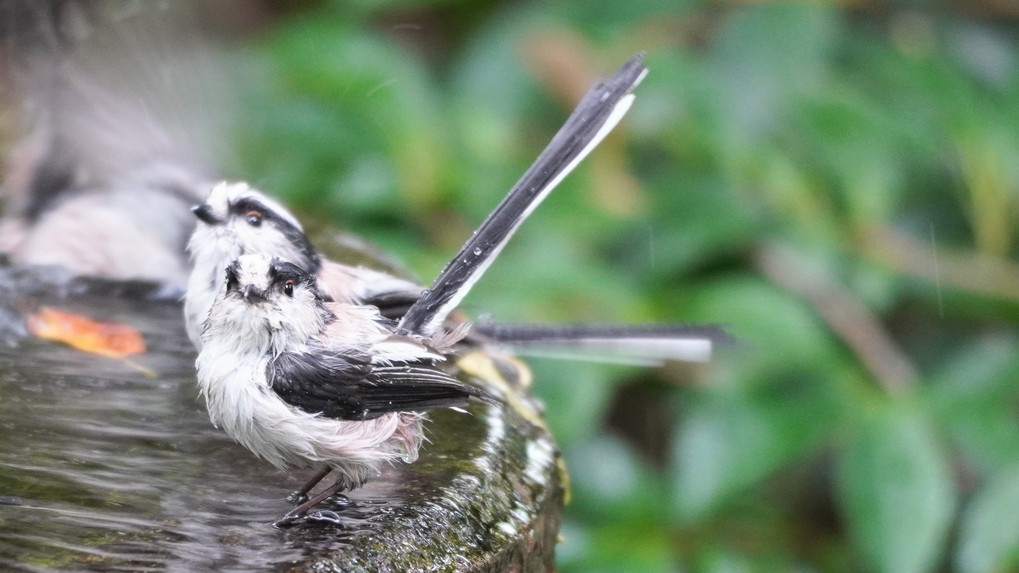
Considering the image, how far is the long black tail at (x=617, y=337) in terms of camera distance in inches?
102

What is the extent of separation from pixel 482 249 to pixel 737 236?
93.4 inches

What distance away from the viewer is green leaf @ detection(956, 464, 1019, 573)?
3.64m

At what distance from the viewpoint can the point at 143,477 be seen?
204 centimetres

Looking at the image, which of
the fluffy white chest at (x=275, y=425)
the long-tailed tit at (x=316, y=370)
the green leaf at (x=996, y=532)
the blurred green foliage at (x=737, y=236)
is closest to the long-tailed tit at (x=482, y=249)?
the long-tailed tit at (x=316, y=370)

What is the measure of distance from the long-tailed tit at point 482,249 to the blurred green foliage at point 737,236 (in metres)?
1.00

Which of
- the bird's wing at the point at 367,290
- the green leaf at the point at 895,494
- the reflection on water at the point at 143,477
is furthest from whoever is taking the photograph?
the green leaf at the point at 895,494

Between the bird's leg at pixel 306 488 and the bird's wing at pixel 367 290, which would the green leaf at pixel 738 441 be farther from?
the bird's leg at pixel 306 488

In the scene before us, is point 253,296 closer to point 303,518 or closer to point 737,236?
point 303,518

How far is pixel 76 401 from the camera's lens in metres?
2.35

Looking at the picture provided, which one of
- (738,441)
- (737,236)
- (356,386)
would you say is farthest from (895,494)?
(356,386)

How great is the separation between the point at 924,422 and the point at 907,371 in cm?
33

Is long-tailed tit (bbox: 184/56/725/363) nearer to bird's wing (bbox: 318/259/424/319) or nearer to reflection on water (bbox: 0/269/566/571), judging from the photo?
bird's wing (bbox: 318/259/424/319)

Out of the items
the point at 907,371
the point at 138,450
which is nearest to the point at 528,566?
the point at 138,450

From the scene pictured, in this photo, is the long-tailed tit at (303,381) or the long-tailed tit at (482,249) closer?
the long-tailed tit at (303,381)
